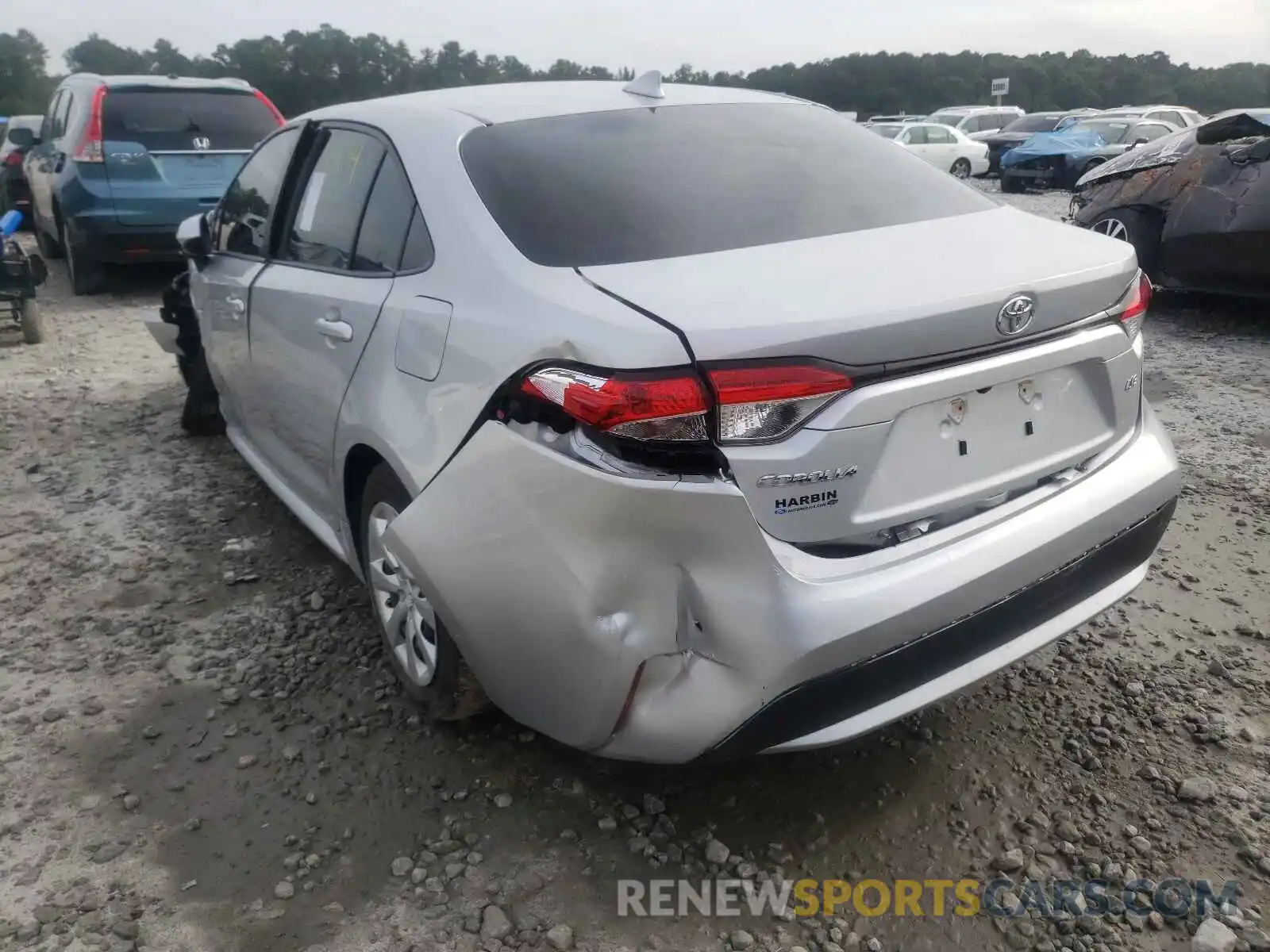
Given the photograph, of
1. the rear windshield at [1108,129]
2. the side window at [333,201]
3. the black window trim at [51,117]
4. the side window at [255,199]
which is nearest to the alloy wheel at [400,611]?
the side window at [333,201]

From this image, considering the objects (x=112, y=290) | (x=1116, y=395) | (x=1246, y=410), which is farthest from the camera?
(x=112, y=290)

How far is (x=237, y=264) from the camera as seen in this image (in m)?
3.61

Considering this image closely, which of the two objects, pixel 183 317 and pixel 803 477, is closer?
pixel 803 477

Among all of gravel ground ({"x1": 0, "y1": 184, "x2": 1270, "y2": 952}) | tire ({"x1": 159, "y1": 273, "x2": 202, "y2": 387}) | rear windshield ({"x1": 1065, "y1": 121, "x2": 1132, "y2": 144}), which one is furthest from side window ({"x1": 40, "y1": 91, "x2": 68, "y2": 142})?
rear windshield ({"x1": 1065, "y1": 121, "x2": 1132, "y2": 144})

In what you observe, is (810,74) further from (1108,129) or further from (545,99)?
(545,99)

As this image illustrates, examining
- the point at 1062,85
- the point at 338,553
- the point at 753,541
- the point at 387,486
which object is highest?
the point at 753,541

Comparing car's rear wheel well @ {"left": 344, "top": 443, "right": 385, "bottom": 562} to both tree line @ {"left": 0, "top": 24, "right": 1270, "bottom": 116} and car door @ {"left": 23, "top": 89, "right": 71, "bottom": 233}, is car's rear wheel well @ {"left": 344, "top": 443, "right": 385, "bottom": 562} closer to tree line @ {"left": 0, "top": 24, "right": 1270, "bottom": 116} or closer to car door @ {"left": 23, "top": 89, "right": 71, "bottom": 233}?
car door @ {"left": 23, "top": 89, "right": 71, "bottom": 233}

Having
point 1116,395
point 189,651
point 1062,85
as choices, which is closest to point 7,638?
point 189,651

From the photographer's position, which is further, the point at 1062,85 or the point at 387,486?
the point at 1062,85

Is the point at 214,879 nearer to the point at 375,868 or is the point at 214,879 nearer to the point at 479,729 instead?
the point at 375,868

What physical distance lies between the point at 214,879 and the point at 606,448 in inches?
52.1

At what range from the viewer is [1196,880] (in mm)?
2098

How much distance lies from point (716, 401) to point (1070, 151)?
19.1 m

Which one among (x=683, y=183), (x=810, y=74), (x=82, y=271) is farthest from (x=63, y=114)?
(x=810, y=74)
